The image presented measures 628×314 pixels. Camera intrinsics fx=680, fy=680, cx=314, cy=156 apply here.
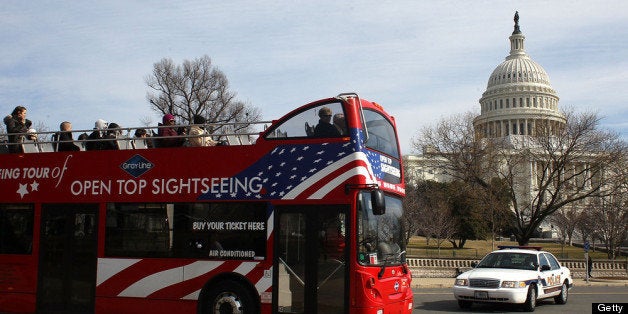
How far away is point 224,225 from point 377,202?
283cm

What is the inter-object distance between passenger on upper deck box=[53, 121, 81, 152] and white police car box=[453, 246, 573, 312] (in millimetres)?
9317

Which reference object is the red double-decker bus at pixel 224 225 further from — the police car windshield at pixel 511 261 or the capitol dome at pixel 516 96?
the capitol dome at pixel 516 96

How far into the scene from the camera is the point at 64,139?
13.5m

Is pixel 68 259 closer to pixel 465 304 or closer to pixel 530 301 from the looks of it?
pixel 465 304

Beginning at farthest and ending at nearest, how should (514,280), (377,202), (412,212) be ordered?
(412,212)
(514,280)
(377,202)

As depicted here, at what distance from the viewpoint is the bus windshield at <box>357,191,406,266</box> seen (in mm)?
10719

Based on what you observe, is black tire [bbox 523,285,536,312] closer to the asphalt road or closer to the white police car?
the white police car

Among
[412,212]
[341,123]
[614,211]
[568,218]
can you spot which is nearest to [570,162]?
[614,211]

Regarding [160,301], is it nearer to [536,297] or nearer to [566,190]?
[536,297]

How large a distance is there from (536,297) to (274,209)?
8.37m

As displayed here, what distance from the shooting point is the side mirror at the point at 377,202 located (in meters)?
10.4

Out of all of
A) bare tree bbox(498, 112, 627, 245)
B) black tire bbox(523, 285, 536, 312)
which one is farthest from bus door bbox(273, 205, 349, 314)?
bare tree bbox(498, 112, 627, 245)

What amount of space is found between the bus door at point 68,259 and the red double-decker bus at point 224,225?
0.06 feet

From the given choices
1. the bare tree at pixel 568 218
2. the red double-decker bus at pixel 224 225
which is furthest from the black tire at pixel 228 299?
the bare tree at pixel 568 218
